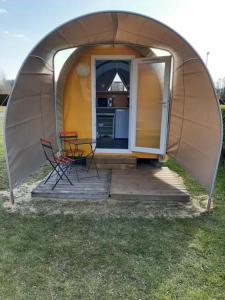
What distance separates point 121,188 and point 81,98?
217 centimetres

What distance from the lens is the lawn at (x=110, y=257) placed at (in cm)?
221

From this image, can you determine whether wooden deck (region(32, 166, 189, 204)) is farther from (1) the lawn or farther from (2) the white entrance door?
(2) the white entrance door

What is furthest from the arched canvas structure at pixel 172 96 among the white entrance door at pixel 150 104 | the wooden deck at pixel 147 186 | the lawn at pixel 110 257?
the lawn at pixel 110 257

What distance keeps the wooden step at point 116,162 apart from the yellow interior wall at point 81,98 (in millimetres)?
233

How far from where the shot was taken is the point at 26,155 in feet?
13.7

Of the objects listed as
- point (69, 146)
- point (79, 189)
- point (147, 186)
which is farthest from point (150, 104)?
point (79, 189)

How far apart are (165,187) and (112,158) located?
4.48 ft

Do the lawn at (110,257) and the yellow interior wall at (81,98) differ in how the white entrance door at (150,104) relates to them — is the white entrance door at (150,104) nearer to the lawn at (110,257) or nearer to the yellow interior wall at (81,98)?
the yellow interior wall at (81,98)

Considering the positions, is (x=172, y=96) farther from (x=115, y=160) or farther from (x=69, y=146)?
(x=69, y=146)

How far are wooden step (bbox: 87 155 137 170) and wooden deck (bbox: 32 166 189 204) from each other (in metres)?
0.28

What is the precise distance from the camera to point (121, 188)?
4.18 metres

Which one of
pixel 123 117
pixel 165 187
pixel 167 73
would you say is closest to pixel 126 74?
pixel 123 117

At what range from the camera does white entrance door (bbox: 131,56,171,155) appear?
495cm

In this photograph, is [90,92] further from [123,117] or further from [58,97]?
[123,117]
